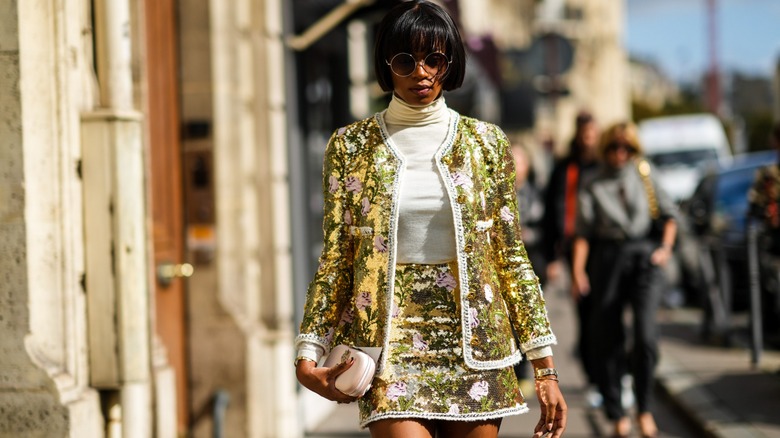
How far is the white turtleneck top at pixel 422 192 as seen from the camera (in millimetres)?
3643

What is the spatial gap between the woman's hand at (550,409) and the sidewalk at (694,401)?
443cm

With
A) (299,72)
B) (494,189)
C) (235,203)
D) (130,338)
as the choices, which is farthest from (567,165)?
(494,189)

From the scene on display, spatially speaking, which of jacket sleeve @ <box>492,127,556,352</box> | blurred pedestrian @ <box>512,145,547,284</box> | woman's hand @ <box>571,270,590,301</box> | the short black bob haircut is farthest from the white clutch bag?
blurred pedestrian @ <box>512,145,547,284</box>

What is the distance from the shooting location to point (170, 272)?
294 inches

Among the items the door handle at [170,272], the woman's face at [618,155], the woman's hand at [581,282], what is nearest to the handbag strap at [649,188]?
the woman's face at [618,155]

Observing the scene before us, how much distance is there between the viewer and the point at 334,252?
3699 millimetres

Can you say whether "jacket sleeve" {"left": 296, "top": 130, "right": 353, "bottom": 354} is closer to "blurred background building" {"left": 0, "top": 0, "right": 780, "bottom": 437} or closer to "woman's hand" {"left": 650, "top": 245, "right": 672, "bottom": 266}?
"blurred background building" {"left": 0, "top": 0, "right": 780, "bottom": 437}

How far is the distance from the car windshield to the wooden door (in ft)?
74.1

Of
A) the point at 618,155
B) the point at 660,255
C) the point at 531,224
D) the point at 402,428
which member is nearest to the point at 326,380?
the point at 402,428

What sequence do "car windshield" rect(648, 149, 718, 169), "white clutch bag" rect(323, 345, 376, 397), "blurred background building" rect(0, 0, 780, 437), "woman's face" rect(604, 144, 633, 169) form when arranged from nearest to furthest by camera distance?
"white clutch bag" rect(323, 345, 376, 397), "blurred background building" rect(0, 0, 780, 437), "woman's face" rect(604, 144, 633, 169), "car windshield" rect(648, 149, 718, 169)

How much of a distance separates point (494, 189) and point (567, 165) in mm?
6319

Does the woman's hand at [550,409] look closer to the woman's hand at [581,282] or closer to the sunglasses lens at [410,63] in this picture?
the sunglasses lens at [410,63]

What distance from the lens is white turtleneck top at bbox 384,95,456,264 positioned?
3.64 m

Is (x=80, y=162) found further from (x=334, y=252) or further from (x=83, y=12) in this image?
(x=334, y=252)
